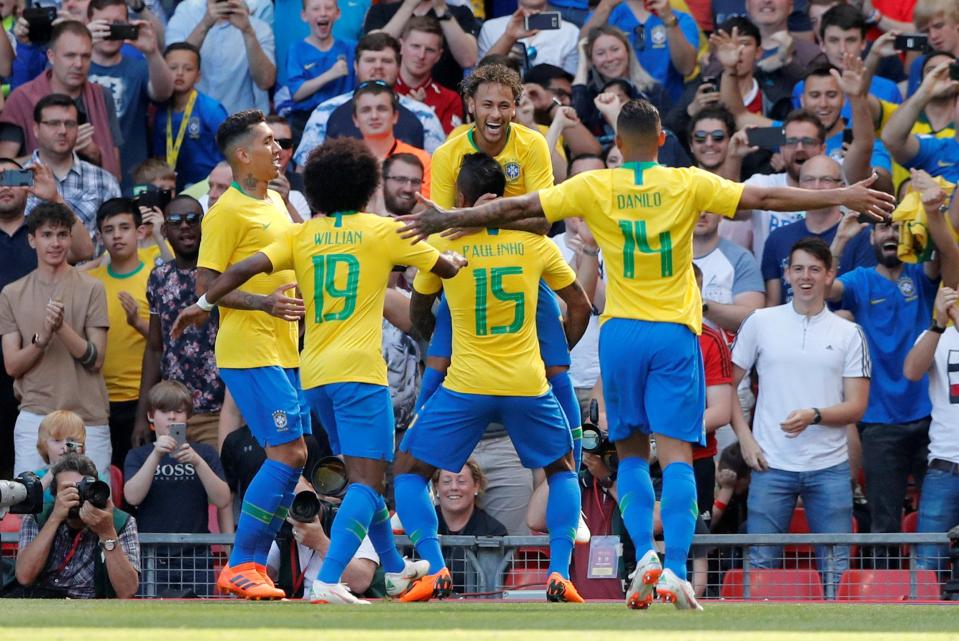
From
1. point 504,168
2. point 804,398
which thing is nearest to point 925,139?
point 804,398

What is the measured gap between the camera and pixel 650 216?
28.0 ft

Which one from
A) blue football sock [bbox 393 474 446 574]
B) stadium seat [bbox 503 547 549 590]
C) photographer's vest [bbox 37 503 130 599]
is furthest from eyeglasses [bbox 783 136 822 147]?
photographer's vest [bbox 37 503 130 599]

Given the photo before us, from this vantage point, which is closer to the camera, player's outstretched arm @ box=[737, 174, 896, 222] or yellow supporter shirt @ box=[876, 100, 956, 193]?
player's outstretched arm @ box=[737, 174, 896, 222]

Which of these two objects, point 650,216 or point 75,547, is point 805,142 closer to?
point 650,216

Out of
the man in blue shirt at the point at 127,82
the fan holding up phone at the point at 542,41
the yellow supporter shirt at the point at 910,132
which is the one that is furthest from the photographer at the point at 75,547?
the yellow supporter shirt at the point at 910,132

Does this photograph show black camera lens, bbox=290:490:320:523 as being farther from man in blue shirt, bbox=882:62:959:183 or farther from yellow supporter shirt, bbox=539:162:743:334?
man in blue shirt, bbox=882:62:959:183

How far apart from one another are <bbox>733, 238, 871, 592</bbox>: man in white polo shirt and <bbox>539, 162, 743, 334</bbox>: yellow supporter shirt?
2661mm

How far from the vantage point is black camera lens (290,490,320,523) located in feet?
31.8

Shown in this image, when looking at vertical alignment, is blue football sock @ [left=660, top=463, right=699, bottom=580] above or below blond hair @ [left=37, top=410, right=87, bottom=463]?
below

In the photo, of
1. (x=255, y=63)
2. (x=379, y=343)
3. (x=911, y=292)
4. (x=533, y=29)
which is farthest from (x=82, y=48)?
(x=911, y=292)

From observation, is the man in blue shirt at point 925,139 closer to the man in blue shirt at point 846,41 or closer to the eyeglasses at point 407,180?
the man in blue shirt at point 846,41

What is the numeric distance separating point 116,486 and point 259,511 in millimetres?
2533

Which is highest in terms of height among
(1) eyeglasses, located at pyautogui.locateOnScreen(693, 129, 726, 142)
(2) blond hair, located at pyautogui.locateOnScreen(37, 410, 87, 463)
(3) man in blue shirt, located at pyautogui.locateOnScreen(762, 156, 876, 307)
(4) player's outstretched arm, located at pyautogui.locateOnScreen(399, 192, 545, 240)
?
(1) eyeglasses, located at pyautogui.locateOnScreen(693, 129, 726, 142)

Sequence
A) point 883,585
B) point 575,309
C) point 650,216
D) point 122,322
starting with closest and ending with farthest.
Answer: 1. point 650,216
2. point 883,585
3. point 575,309
4. point 122,322
